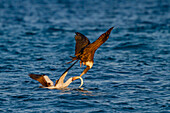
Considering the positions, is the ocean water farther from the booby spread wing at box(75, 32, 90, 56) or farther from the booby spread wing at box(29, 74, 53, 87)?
the booby spread wing at box(75, 32, 90, 56)

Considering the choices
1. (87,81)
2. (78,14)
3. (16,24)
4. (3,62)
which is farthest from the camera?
(78,14)

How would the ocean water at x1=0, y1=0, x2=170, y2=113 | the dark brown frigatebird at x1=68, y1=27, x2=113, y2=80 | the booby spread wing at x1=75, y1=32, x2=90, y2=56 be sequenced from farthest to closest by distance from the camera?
the booby spread wing at x1=75, y1=32, x2=90, y2=56
the ocean water at x1=0, y1=0, x2=170, y2=113
the dark brown frigatebird at x1=68, y1=27, x2=113, y2=80

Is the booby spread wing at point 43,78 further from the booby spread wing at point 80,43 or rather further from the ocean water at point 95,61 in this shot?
the booby spread wing at point 80,43

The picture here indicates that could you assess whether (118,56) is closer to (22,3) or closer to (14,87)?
(14,87)

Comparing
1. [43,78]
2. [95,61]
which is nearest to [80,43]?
[43,78]

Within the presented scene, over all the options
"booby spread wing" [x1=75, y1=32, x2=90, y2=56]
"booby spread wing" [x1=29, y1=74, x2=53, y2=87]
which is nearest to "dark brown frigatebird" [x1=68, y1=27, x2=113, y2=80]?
"booby spread wing" [x1=75, y1=32, x2=90, y2=56]

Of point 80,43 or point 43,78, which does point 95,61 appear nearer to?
point 80,43

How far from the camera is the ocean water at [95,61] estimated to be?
9.62 m

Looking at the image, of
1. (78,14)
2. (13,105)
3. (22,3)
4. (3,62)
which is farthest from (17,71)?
(22,3)

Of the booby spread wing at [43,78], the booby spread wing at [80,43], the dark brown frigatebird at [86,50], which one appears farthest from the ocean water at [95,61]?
the booby spread wing at [80,43]

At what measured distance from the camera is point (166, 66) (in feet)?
44.9

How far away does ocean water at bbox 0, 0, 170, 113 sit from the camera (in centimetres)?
962

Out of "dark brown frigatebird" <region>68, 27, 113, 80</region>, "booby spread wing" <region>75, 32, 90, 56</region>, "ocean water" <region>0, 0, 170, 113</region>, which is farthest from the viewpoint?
"booby spread wing" <region>75, 32, 90, 56</region>

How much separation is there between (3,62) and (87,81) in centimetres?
438
